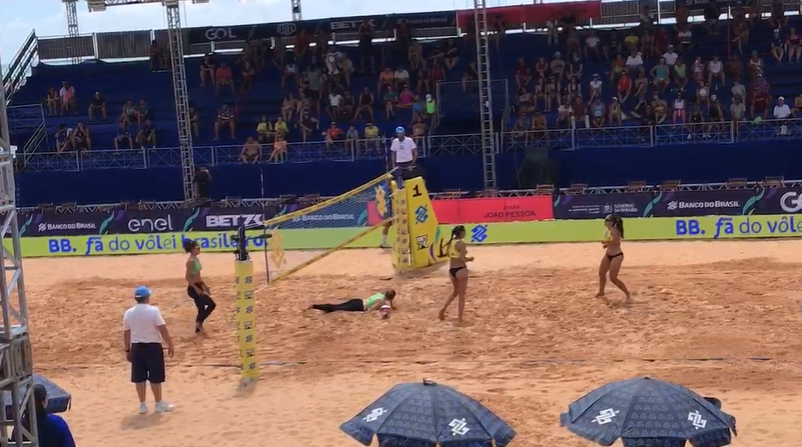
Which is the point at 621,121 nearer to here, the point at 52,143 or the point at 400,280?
the point at 400,280

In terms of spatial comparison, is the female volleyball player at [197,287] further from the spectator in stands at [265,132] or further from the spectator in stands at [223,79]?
the spectator in stands at [223,79]

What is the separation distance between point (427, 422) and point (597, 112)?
65.9 ft

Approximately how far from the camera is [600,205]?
23047mm

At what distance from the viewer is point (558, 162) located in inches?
1014

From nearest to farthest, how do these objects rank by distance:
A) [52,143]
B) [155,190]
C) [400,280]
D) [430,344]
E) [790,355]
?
[790,355] < [430,344] < [400,280] < [155,190] < [52,143]

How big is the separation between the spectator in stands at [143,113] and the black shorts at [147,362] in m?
19.6

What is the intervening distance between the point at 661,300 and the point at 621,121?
11.6m

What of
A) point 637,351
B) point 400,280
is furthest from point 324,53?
point 637,351

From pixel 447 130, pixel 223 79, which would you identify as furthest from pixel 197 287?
pixel 223 79

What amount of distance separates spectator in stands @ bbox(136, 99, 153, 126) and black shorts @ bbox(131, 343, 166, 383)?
19647 millimetres

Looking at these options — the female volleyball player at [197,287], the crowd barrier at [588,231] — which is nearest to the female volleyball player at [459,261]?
the female volleyball player at [197,287]

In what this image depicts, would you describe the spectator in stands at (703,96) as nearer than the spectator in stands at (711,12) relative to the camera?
Yes

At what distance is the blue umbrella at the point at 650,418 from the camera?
741 cm

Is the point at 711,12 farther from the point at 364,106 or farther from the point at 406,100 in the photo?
the point at 364,106
